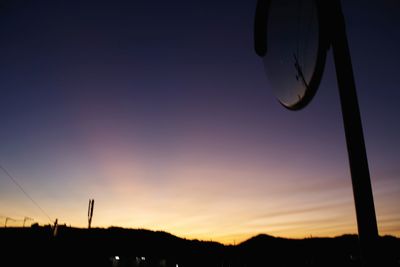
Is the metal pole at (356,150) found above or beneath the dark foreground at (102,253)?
beneath

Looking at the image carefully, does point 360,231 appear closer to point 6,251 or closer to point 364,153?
point 364,153

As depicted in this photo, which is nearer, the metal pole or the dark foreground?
the metal pole

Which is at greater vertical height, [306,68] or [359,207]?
[306,68]

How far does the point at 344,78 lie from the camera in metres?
1.90

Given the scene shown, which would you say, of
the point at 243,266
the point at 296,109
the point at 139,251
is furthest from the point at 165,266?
the point at 296,109

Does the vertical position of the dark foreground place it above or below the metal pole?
above

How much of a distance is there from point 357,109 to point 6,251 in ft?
90.9

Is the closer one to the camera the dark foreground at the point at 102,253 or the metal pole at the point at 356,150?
the metal pole at the point at 356,150

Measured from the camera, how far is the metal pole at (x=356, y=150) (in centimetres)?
169

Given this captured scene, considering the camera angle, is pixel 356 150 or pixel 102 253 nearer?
pixel 356 150

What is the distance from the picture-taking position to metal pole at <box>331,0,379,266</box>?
1687 mm

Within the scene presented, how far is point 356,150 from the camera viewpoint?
177 centimetres

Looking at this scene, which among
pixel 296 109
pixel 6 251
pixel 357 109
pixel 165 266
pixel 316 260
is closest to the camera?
pixel 357 109

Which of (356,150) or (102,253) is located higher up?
(102,253)
